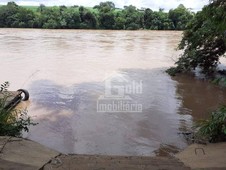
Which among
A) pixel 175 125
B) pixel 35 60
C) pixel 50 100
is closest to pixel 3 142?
pixel 175 125

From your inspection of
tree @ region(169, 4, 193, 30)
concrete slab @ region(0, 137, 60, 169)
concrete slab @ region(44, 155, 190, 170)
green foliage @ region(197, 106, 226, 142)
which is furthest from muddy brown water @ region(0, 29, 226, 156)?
tree @ region(169, 4, 193, 30)

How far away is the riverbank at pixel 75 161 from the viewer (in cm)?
358

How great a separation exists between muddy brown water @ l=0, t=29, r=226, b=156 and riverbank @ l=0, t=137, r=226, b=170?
4.76 feet

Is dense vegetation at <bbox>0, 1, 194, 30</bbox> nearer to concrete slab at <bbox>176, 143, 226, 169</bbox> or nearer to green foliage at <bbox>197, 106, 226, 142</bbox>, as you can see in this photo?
green foliage at <bbox>197, 106, 226, 142</bbox>

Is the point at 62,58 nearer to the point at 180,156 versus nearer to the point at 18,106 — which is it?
the point at 18,106

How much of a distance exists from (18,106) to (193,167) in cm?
548

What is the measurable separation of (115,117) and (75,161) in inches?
146

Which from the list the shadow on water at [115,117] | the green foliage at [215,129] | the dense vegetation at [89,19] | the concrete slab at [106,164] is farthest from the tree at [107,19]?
the concrete slab at [106,164]

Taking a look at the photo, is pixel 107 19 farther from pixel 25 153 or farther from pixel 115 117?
pixel 25 153

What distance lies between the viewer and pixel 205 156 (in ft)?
14.4

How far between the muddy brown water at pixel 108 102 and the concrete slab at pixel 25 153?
1.43 metres

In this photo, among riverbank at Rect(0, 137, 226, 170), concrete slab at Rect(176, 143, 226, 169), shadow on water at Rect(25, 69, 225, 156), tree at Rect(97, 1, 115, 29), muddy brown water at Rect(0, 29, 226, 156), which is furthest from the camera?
tree at Rect(97, 1, 115, 29)

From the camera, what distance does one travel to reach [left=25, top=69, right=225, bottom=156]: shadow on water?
6.08 metres

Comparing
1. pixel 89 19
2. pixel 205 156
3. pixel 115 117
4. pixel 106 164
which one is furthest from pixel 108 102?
pixel 89 19
